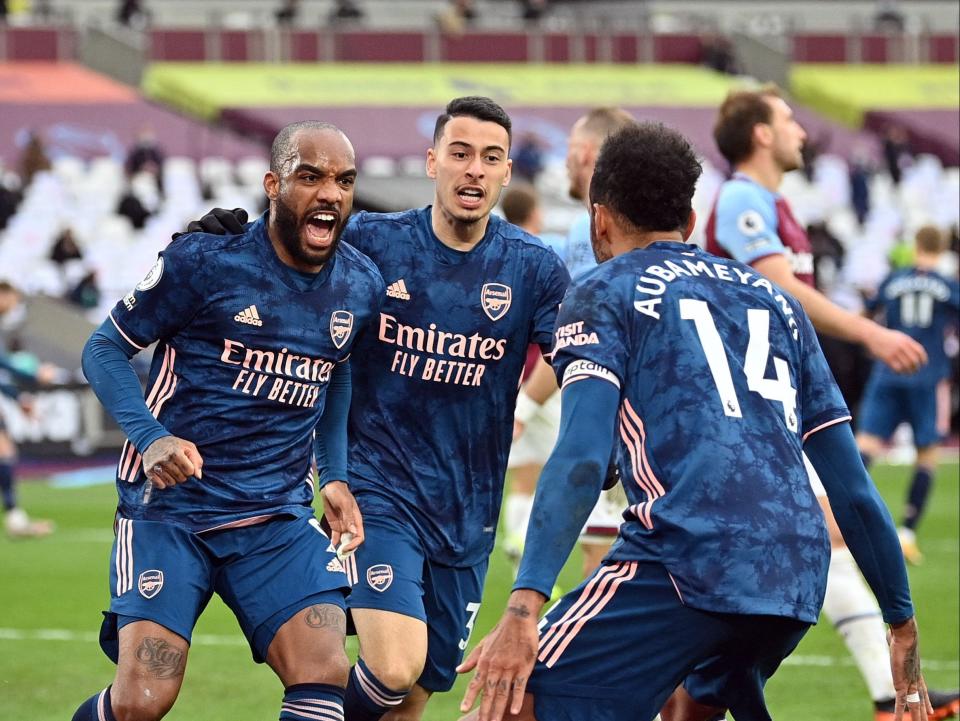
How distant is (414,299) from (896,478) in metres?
12.3

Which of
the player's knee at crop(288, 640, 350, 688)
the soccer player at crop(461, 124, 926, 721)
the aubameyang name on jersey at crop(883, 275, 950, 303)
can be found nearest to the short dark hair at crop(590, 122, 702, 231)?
the soccer player at crop(461, 124, 926, 721)

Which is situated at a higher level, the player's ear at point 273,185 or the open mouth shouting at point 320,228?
the player's ear at point 273,185

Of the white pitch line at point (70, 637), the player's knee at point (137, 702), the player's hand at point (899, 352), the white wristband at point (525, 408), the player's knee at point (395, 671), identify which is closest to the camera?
the player's knee at point (137, 702)

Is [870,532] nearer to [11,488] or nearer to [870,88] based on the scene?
[11,488]

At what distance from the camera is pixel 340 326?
5.39m

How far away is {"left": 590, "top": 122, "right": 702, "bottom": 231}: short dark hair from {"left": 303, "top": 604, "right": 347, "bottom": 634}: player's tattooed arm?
164 cm

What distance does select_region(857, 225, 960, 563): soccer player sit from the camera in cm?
1283

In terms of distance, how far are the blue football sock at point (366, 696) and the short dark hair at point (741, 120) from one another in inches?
116

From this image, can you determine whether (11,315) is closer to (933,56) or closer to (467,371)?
(467,371)

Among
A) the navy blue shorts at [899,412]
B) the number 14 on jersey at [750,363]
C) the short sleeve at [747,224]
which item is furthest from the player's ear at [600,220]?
the navy blue shorts at [899,412]

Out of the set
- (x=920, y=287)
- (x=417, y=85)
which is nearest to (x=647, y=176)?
(x=920, y=287)

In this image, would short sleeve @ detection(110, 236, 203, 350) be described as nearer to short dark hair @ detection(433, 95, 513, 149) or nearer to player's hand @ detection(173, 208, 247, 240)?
player's hand @ detection(173, 208, 247, 240)

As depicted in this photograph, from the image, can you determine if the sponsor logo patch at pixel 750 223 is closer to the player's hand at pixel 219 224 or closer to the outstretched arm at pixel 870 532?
the player's hand at pixel 219 224

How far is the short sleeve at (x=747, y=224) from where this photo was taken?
6.90 m
